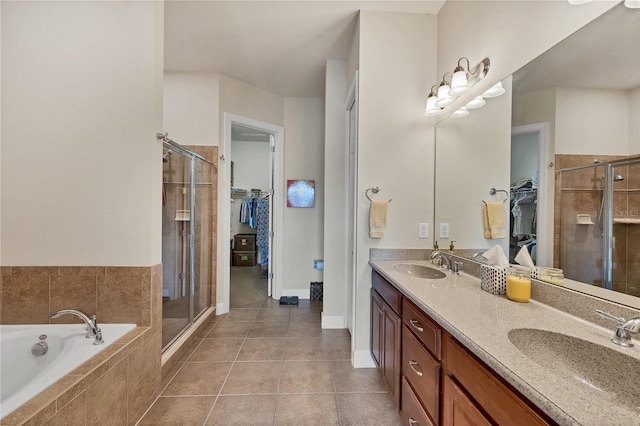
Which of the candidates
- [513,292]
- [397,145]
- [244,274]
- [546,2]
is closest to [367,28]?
[397,145]

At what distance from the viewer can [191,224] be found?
2.77m

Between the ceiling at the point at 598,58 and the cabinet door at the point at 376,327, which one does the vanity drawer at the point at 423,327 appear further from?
the ceiling at the point at 598,58

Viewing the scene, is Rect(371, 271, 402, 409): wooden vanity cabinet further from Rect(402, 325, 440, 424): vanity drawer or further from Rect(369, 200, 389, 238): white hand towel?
Rect(369, 200, 389, 238): white hand towel

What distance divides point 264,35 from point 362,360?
3131mm

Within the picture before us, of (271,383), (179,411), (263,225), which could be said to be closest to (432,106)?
(271,383)

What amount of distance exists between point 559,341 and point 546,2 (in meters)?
1.52

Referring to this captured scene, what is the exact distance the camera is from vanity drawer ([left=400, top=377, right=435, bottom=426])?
1.14 m

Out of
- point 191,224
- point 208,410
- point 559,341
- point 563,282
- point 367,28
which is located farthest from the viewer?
point 191,224

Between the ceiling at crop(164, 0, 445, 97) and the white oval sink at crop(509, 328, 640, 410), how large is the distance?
2.41m

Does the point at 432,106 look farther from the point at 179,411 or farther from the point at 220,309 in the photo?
the point at 220,309

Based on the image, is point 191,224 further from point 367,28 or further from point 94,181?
point 367,28

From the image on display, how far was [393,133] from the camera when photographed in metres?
2.12

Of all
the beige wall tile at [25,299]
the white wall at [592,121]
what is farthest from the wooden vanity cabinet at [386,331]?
the beige wall tile at [25,299]

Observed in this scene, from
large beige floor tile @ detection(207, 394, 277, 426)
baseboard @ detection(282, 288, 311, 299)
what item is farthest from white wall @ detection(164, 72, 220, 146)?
large beige floor tile @ detection(207, 394, 277, 426)
